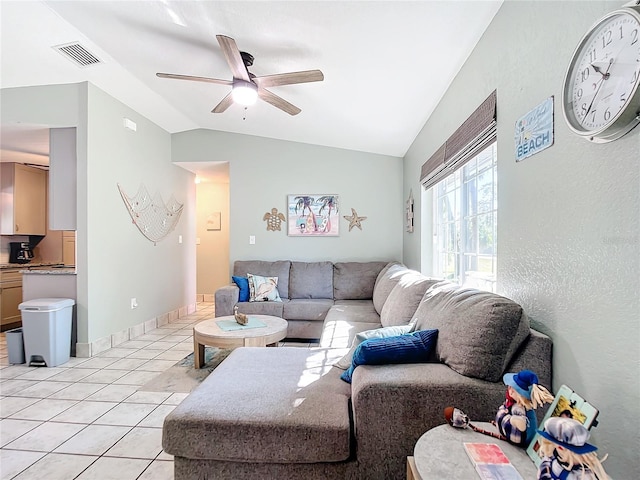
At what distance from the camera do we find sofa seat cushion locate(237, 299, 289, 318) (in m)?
4.11

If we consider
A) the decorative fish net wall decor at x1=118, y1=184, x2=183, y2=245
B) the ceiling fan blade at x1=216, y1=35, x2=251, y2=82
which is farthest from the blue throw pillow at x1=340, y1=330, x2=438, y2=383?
the decorative fish net wall decor at x1=118, y1=184, x2=183, y2=245

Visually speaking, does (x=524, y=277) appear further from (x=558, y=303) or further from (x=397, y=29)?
(x=397, y=29)

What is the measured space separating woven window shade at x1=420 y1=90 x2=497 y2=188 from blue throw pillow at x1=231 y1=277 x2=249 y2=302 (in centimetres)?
250

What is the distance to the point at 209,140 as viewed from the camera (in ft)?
16.9

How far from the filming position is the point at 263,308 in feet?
13.5

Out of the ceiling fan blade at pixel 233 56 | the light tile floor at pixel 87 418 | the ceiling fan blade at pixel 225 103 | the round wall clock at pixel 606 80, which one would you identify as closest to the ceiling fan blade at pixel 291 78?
the ceiling fan blade at pixel 233 56

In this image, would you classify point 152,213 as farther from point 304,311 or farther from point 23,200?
point 304,311

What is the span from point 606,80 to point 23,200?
6378 mm

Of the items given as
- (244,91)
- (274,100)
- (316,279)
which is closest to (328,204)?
(316,279)

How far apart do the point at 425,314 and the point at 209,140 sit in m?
4.29

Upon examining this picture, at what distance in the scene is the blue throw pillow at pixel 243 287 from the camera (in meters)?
4.32

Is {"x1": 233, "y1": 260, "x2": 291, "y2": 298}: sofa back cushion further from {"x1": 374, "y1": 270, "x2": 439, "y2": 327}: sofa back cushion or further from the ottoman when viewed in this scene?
the ottoman

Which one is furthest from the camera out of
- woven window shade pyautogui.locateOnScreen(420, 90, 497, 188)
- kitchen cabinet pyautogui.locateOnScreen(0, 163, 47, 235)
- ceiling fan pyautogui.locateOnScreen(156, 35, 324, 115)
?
kitchen cabinet pyautogui.locateOnScreen(0, 163, 47, 235)

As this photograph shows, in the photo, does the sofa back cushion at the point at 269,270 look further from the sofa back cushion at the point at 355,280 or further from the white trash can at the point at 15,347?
the white trash can at the point at 15,347
